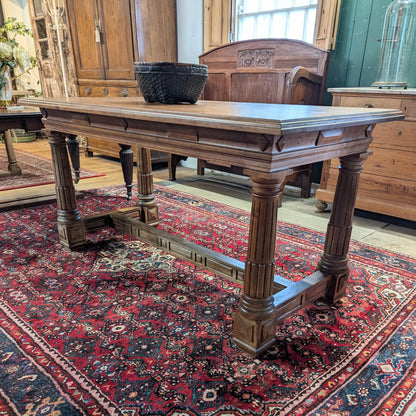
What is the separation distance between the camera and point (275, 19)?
3.41m

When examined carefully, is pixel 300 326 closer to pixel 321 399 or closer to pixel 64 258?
pixel 321 399

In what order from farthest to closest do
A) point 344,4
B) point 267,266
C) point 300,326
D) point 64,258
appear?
point 344,4 < point 64,258 < point 300,326 < point 267,266

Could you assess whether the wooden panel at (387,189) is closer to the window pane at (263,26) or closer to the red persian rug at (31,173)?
the window pane at (263,26)

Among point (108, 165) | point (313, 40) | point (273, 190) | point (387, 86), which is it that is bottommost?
point (108, 165)

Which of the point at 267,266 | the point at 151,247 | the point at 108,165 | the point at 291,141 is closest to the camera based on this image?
the point at 291,141

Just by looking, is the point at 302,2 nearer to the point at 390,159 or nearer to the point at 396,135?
the point at 396,135

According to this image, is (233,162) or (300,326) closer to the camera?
(233,162)

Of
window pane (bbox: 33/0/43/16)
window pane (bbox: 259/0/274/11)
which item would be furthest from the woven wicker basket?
window pane (bbox: 33/0/43/16)

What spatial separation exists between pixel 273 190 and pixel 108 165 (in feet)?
12.6

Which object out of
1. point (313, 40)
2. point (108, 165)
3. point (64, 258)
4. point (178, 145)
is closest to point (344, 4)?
point (313, 40)

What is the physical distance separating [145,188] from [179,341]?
1.34 metres

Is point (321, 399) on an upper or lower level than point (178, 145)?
lower

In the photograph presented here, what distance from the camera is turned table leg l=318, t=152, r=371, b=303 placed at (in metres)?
1.50

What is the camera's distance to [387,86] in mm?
2572
